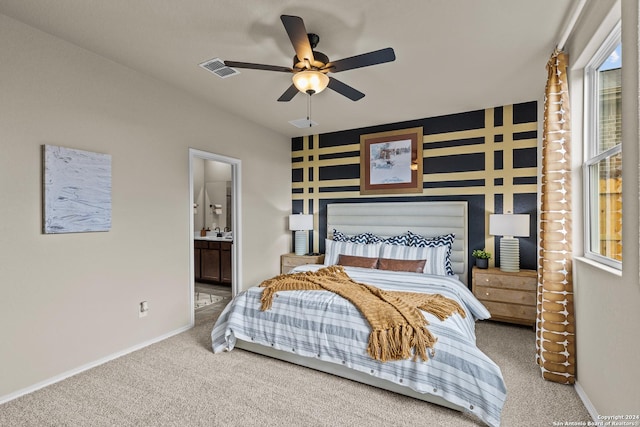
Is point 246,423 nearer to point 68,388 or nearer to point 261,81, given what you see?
point 68,388

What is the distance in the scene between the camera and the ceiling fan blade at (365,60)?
2.08 meters

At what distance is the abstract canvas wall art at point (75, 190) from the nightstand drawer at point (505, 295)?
4.01 meters

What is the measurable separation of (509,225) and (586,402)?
195cm

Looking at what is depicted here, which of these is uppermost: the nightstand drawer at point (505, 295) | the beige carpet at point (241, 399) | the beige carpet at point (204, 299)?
the nightstand drawer at point (505, 295)

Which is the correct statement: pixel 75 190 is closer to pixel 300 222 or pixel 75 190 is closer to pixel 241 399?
pixel 241 399

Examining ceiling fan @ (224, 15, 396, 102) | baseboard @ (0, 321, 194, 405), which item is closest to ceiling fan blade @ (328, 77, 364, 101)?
ceiling fan @ (224, 15, 396, 102)

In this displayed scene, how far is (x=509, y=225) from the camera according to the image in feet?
12.1

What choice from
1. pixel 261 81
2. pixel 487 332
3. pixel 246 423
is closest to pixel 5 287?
pixel 246 423

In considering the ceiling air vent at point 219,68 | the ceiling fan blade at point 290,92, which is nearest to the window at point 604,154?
the ceiling fan blade at point 290,92

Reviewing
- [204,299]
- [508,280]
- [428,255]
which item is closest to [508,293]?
[508,280]

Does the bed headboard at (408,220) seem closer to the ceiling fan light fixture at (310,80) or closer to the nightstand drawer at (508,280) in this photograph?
the nightstand drawer at (508,280)

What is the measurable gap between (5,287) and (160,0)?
2241 mm

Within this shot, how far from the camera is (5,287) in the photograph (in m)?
2.25

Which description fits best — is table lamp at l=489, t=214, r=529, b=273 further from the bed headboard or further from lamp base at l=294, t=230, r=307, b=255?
lamp base at l=294, t=230, r=307, b=255
